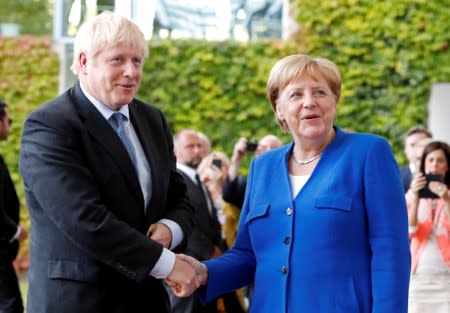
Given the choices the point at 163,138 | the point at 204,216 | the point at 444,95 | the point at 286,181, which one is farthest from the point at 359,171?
the point at 444,95

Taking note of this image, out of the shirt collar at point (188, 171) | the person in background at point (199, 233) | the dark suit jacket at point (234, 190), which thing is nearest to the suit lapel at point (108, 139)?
the person in background at point (199, 233)

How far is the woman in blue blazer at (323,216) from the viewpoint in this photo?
3.05m

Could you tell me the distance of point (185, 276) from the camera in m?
3.26

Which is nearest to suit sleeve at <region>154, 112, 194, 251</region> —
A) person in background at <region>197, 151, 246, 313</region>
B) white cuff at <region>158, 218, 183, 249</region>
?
white cuff at <region>158, 218, 183, 249</region>

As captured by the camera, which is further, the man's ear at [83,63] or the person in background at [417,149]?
the person in background at [417,149]

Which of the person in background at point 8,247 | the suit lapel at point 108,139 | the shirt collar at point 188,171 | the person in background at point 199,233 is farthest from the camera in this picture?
the shirt collar at point 188,171

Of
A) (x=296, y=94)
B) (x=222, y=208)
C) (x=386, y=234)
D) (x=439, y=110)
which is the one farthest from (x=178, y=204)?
(x=439, y=110)

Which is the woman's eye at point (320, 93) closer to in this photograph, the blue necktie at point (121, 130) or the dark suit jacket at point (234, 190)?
the blue necktie at point (121, 130)

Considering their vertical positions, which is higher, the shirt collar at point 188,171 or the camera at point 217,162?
the shirt collar at point 188,171

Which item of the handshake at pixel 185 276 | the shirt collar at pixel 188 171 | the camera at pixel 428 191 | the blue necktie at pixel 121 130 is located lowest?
the shirt collar at pixel 188 171

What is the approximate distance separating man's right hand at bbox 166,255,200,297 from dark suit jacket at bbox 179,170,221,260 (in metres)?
2.85

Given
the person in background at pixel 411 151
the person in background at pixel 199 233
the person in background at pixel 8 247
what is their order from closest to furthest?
the person in background at pixel 199 233
the person in background at pixel 8 247
the person in background at pixel 411 151

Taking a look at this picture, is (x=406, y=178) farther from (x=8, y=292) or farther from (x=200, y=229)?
(x=8, y=292)

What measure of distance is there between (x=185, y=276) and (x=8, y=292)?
341 cm
